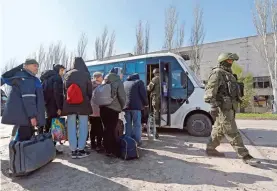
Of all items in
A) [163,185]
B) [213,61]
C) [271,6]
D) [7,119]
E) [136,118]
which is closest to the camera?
[163,185]

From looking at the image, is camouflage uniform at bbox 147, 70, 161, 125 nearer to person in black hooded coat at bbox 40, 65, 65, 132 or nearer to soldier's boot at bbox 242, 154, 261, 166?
person in black hooded coat at bbox 40, 65, 65, 132

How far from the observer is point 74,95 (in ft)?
12.7

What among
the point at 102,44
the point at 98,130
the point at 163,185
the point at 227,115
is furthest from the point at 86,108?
the point at 102,44

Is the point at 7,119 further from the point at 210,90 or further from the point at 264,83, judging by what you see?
the point at 264,83

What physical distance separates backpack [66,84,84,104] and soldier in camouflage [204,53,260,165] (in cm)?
231

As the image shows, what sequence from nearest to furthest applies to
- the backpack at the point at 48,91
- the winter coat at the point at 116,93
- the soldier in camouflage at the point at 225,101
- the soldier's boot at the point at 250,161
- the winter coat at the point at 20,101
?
the winter coat at the point at 20,101 → the soldier's boot at the point at 250,161 → the soldier in camouflage at the point at 225,101 → the winter coat at the point at 116,93 → the backpack at the point at 48,91

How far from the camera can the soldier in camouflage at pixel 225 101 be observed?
3.77 m

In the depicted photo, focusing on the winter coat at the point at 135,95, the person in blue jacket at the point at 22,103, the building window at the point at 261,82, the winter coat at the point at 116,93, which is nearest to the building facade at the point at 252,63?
the building window at the point at 261,82

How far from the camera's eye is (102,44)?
3128 cm

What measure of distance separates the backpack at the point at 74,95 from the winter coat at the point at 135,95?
1.20m

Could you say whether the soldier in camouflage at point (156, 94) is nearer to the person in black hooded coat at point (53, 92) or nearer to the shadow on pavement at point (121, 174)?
the shadow on pavement at point (121, 174)

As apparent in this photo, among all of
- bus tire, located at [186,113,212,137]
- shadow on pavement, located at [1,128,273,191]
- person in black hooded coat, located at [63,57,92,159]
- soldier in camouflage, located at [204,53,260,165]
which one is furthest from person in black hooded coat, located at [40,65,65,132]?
bus tire, located at [186,113,212,137]

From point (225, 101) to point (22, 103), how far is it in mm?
3405

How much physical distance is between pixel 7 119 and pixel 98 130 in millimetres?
1810
